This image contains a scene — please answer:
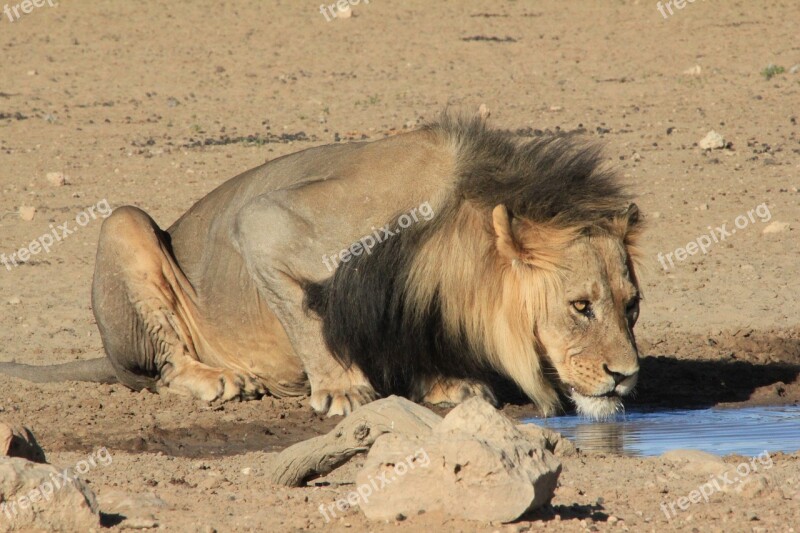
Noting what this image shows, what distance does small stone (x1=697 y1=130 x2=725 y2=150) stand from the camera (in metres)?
13.1

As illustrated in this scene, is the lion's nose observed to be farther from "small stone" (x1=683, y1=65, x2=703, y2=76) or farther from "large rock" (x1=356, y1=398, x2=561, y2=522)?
"small stone" (x1=683, y1=65, x2=703, y2=76)

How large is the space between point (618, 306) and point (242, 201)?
7.53ft

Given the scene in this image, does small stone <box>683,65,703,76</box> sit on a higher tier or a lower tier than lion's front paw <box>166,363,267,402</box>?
lower

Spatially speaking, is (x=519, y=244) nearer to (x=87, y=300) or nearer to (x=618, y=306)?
(x=618, y=306)

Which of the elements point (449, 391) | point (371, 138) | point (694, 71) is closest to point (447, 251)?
point (449, 391)

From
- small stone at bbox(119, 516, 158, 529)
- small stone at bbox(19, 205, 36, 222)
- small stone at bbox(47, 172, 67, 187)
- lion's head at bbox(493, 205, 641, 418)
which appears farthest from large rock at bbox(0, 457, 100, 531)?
small stone at bbox(47, 172, 67, 187)

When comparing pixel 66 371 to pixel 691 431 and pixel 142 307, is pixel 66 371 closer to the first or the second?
pixel 142 307

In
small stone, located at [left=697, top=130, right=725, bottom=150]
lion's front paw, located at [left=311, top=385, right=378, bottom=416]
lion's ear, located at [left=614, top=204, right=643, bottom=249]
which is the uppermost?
lion's ear, located at [left=614, top=204, right=643, bottom=249]

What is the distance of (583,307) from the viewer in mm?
6211

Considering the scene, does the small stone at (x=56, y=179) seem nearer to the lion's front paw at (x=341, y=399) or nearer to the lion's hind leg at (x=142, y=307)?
the lion's hind leg at (x=142, y=307)

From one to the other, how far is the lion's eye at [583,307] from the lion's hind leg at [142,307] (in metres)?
2.26

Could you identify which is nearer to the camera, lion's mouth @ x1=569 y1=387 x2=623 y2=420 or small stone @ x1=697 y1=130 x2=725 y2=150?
lion's mouth @ x1=569 y1=387 x2=623 y2=420

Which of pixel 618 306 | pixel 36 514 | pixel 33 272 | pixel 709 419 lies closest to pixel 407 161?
pixel 618 306

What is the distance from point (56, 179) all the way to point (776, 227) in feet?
19.9
